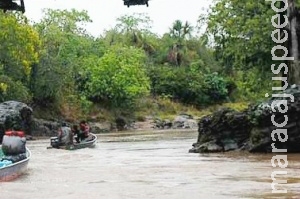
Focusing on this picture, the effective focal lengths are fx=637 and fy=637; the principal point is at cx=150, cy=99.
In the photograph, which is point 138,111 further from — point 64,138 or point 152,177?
point 152,177

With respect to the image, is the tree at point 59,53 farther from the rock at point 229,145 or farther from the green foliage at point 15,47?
the rock at point 229,145

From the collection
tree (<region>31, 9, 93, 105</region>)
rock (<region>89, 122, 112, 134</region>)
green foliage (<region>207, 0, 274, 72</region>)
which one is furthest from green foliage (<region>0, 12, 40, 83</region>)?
green foliage (<region>207, 0, 274, 72</region>)

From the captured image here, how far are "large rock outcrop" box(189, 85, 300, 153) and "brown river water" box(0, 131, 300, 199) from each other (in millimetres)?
922

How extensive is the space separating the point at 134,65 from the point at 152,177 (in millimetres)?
45167

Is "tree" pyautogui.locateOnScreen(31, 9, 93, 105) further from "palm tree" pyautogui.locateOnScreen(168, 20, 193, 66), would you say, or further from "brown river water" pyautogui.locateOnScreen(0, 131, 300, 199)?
"brown river water" pyautogui.locateOnScreen(0, 131, 300, 199)

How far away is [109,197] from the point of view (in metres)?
13.4

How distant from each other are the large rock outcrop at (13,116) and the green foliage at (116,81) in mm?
16380

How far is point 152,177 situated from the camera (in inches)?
679

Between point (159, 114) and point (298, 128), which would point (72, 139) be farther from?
point (159, 114)

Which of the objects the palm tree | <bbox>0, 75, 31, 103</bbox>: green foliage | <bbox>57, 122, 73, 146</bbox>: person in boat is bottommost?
<bbox>57, 122, 73, 146</bbox>: person in boat

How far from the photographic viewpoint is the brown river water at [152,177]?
1382 cm

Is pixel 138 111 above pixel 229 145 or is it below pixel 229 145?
above

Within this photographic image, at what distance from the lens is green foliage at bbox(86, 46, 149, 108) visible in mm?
60125

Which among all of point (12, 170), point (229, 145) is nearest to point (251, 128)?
point (229, 145)
